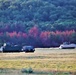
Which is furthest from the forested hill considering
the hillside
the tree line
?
the tree line

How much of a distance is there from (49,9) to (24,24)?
654 inches

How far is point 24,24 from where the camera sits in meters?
92.6

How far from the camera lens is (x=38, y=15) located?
10456 centimetres

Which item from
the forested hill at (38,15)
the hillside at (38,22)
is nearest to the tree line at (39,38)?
the hillside at (38,22)

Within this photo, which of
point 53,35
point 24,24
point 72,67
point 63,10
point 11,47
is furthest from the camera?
point 63,10

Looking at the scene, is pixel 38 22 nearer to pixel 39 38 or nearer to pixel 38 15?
pixel 38 15

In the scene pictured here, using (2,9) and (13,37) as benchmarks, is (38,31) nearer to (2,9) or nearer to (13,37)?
(13,37)

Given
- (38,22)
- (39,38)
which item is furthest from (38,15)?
(39,38)

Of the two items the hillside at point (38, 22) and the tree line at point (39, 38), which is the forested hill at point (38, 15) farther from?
the tree line at point (39, 38)

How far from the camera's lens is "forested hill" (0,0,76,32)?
90062 mm

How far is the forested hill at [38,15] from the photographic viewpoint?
295 feet

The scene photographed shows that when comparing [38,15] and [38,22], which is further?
[38,15]

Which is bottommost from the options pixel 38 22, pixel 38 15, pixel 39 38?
pixel 39 38

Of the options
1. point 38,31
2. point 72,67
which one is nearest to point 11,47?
point 72,67
